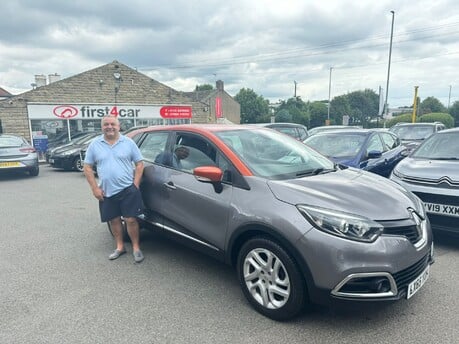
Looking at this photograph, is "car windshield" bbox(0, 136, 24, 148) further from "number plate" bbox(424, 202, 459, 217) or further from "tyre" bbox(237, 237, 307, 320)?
"number plate" bbox(424, 202, 459, 217)

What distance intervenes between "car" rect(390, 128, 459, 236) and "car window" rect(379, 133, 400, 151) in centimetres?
208

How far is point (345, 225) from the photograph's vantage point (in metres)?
2.42

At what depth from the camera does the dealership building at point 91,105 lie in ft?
57.3

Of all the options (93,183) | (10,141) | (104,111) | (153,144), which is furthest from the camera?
(104,111)

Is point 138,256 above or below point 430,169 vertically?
below

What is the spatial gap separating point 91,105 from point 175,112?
5479mm

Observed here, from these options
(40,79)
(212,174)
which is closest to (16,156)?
(212,174)

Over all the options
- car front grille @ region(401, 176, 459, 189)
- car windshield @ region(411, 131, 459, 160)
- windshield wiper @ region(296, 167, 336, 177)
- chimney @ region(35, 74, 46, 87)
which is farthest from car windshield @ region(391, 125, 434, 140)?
chimney @ region(35, 74, 46, 87)

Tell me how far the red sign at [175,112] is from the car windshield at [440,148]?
18779mm

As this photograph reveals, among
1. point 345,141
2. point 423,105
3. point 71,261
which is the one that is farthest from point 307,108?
point 71,261

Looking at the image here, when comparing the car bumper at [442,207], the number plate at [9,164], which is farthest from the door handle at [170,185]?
the number plate at [9,164]

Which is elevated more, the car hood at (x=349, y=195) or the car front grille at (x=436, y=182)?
the car hood at (x=349, y=195)

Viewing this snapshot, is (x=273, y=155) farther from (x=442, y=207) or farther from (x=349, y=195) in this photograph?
(x=442, y=207)

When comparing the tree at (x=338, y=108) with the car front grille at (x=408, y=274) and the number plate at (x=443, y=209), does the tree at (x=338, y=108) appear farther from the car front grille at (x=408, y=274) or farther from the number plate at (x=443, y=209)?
the car front grille at (x=408, y=274)
